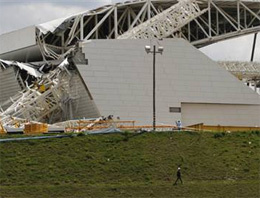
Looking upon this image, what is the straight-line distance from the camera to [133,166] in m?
44.8

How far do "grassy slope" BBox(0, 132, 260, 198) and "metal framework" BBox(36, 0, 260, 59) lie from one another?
2284 cm

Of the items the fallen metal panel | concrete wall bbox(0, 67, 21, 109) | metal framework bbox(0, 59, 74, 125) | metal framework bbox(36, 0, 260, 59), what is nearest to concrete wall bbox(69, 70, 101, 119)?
metal framework bbox(0, 59, 74, 125)

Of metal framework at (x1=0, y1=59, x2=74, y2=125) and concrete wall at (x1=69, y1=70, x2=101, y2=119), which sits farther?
metal framework at (x1=0, y1=59, x2=74, y2=125)

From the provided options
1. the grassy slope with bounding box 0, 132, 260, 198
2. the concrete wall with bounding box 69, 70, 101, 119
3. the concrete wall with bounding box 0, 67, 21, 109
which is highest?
the concrete wall with bounding box 0, 67, 21, 109

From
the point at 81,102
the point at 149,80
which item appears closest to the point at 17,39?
the point at 81,102

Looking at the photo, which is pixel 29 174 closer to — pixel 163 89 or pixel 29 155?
pixel 29 155

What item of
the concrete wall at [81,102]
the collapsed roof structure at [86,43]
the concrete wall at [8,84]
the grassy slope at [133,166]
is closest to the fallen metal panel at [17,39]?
the collapsed roof structure at [86,43]

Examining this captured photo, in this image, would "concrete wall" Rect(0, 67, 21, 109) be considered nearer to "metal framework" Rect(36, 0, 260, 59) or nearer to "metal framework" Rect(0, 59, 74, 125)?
"metal framework" Rect(36, 0, 260, 59)

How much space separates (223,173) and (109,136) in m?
8.80

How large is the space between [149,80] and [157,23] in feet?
28.1

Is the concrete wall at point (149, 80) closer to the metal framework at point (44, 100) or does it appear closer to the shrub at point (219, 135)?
the metal framework at point (44, 100)

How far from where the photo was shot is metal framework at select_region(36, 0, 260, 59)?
7350cm

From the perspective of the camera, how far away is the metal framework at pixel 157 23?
241 feet

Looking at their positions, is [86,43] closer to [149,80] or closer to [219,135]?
[149,80]
